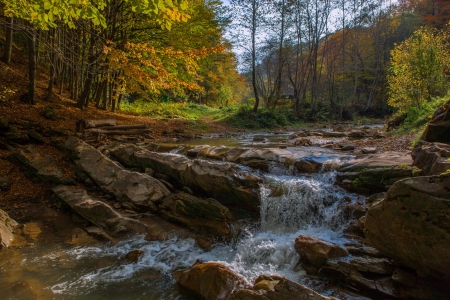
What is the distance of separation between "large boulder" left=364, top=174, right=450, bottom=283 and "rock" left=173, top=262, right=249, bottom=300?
1.98m

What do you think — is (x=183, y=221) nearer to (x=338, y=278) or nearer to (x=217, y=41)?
(x=338, y=278)

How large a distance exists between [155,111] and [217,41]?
10.4 m

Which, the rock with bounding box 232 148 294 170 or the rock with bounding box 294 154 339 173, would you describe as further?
the rock with bounding box 232 148 294 170

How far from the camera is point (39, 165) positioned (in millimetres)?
7379

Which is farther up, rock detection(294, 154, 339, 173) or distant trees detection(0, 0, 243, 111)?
distant trees detection(0, 0, 243, 111)

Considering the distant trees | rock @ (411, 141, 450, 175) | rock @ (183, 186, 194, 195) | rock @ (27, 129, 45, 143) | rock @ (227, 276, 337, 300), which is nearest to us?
rock @ (227, 276, 337, 300)

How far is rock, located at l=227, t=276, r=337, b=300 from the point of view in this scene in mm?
2832

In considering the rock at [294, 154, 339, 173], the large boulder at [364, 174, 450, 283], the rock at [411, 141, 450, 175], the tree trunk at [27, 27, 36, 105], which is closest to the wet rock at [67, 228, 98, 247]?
the large boulder at [364, 174, 450, 283]

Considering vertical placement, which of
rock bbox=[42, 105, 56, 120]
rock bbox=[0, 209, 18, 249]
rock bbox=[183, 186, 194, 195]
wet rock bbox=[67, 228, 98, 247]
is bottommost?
wet rock bbox=[67, 228, 98, 247]

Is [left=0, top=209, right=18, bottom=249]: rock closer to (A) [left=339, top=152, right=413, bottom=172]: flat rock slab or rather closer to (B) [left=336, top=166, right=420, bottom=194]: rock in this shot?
(B) [left=336, top=166, right=420, bottom=194]: rock

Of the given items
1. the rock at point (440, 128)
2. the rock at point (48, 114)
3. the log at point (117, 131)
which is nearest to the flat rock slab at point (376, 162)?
the rock at point (440, 128)

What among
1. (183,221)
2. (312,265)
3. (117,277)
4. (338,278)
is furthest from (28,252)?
(338,278)

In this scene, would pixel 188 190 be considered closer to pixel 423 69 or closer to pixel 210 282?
pixel 210 282

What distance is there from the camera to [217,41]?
26.4m
